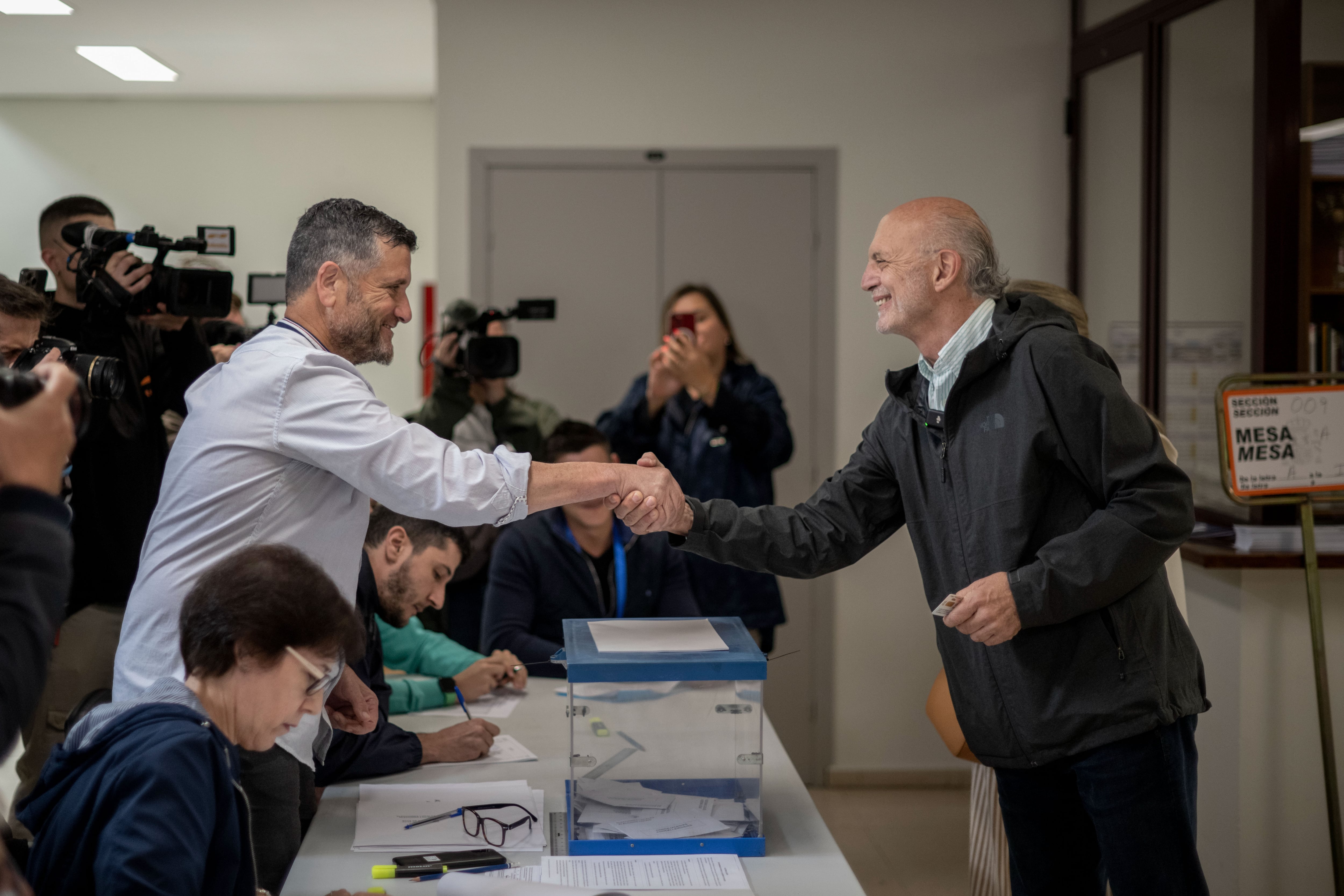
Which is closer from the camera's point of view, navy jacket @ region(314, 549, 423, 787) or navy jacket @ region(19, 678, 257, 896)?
navy jacket @ region(19, 678, 257, 896)

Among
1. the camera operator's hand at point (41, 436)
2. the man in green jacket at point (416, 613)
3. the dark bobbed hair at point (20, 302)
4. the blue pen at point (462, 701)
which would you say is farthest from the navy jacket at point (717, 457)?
the camera operator's hand at point (41, 436)

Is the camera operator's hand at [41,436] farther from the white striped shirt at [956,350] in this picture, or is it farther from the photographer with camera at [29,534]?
A: the white striped shirt at [956,350]

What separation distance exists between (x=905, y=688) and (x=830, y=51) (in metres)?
2.39

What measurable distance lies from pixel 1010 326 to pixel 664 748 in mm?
891

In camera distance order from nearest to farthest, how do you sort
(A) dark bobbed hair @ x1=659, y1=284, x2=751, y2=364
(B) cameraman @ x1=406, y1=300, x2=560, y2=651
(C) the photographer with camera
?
(C) the photographer with camera < (B) cameraman @ x1=406, y1=300, x2=560, y2=651 < (A) dark bobbed hair @ x1=659, y1=284, x2=751, y2=364

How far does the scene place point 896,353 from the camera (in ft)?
13.6

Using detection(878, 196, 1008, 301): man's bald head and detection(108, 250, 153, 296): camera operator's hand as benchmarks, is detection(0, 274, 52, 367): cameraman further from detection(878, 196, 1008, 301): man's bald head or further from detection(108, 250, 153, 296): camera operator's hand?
detection(878, 196, 1008, 301): man's bald head

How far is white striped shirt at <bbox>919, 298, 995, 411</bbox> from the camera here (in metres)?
1.88

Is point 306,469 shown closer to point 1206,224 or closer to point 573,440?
point 573,440

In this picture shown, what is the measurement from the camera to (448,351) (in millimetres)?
3578

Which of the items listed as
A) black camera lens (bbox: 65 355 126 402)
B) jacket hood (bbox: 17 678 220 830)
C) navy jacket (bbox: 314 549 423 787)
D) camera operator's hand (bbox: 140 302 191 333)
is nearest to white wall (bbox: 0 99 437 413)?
camera operator's hand (bbox: 140 302 191 333)

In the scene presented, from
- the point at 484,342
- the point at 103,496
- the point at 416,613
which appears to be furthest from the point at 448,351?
the point at 416,613

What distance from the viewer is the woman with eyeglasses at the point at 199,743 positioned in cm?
118

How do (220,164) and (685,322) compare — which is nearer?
(685,322)
